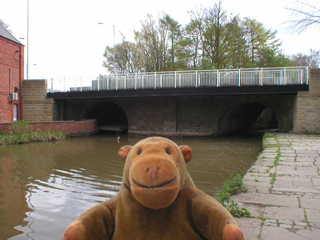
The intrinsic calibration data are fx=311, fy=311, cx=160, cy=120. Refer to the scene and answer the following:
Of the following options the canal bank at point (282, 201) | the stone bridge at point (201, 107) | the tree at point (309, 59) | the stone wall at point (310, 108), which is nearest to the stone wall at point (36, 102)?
the stone bridge at point (201, 107)

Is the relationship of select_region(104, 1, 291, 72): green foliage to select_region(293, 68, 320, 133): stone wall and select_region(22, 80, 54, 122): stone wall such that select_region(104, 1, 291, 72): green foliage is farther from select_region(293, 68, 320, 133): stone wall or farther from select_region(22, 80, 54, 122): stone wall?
select_region(22, 80, 54, 122): stone wall

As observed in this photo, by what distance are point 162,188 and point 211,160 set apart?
9.22m

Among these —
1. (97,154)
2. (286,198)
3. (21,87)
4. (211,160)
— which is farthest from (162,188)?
(21,87)

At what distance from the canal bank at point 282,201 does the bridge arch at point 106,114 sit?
19.4 metres

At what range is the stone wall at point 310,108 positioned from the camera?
661 inches

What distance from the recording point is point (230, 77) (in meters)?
17.9

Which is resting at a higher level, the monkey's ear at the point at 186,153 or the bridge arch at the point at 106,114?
the bridge arch at the point at 106,114

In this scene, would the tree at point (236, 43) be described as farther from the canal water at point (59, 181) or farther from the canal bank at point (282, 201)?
the canal bank at point (282, 201)

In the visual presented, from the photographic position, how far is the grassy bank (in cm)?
1565

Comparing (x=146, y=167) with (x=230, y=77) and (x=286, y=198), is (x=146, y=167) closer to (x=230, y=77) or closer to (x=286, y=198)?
(x=286, y=198)

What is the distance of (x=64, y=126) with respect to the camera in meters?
19.1

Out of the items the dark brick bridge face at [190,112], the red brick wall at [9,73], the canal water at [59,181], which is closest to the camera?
the canal water at [59,181]

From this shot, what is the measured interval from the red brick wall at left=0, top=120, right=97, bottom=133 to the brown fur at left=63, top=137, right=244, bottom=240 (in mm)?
16221

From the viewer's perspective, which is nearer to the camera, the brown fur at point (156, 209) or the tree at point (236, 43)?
the brown fur at point (156, 209)
